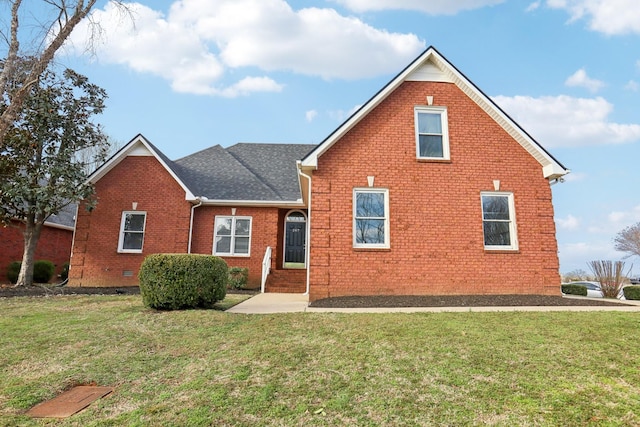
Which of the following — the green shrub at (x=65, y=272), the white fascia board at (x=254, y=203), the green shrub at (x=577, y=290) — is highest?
the white fascia board at (x=254, y=203)

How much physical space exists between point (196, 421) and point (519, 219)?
10.3 metres

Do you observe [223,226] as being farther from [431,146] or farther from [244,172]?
[431,146]

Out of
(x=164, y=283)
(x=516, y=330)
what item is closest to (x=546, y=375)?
(x=516, y=330)

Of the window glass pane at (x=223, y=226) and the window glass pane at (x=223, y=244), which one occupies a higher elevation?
the window glass pane at (x=223, y=226)

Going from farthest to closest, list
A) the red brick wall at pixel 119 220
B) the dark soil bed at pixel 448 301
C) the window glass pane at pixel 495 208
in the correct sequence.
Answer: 1. the red brick wall at pixel 119 220
2. the window glass pane at pixel 495 208
3. the dark soil bed at pixel 448 301

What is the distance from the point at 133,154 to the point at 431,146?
12.1 meters

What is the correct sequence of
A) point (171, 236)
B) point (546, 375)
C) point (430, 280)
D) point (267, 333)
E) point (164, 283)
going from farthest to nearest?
point (171, 236) → point (430, 280) → point (164, 283) → point (267, 333) → point (546, 375)

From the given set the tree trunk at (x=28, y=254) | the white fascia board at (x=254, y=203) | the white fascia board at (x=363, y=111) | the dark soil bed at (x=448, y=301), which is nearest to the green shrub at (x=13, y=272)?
the tree trunk at (x=28, y=254)

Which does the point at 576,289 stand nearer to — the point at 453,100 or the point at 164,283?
the point at 453,100

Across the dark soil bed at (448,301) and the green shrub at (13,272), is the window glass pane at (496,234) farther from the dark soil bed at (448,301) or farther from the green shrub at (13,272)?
the green shrub at (13,272)

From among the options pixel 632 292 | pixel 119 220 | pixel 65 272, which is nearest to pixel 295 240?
pixel 119 220

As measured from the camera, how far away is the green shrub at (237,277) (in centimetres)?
1399

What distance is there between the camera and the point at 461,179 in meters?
10.5

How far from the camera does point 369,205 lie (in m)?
10.3
